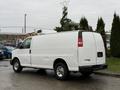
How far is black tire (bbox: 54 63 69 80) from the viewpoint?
39.6ft

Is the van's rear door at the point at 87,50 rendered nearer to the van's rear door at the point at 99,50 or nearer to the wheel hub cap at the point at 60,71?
the van's rear door at the point at 99,50

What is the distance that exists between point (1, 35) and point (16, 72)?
6604cm

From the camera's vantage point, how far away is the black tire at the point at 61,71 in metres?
12.1

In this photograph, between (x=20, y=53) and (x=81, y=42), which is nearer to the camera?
(x=81, y=42)

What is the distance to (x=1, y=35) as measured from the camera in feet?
262

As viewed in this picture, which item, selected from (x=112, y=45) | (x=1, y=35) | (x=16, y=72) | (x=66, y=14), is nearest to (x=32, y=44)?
(x=16, y=72)

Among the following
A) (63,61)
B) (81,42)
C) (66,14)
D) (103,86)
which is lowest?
(103,86)

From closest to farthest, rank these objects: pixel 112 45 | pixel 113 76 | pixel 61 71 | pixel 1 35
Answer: pixel 61 71, pixel 113 76, pixel 112 45, pixel 1 35

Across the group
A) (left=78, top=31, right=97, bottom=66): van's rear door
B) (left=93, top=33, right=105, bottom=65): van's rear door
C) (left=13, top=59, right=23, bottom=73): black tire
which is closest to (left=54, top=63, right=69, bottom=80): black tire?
(left=78, top=31, right=97, bottom=66): van's rear door

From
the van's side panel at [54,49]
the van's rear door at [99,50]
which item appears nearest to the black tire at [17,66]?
the van's side panel at [54,49]

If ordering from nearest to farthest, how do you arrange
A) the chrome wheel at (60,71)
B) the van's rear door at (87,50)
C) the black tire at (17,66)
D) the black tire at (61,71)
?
the van's rear door at (87,50), the black tire at (61,71), the chrome wheel at (60,71), the black tire at (17,66)

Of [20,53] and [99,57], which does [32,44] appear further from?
[99,57]

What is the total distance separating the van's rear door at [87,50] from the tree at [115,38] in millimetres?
8912

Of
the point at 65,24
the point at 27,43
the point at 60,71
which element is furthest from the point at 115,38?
the point at 60,71
